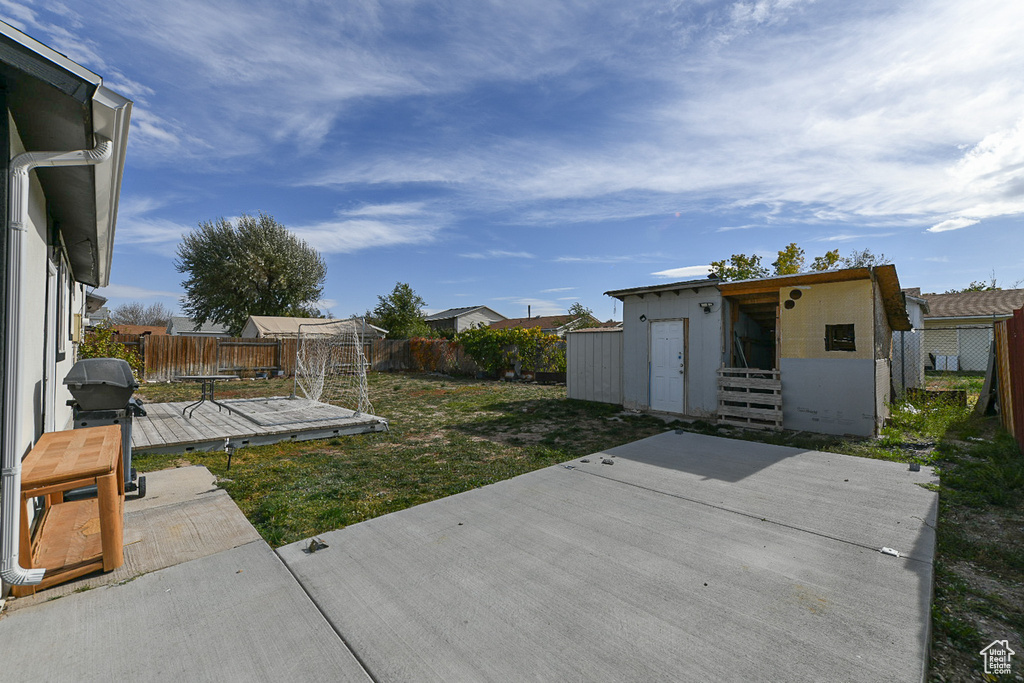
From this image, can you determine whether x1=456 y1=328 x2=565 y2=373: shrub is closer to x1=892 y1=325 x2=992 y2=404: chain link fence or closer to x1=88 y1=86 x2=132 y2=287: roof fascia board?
x1=892 y1=325 x2=992 y2=404: chain link fence

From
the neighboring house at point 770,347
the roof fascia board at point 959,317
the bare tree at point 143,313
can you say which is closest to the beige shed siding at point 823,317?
the neighboring house at point 770,347

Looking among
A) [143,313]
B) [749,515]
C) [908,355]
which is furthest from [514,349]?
[143,313]

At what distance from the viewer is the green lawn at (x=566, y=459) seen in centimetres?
244

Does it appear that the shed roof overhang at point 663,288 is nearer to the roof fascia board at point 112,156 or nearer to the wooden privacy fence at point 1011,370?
the wooden privacy fence at point 1011,370

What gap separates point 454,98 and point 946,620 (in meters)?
10.5

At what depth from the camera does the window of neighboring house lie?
23.2 feet

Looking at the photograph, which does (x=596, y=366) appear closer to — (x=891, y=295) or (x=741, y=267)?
(x=891, y=295)

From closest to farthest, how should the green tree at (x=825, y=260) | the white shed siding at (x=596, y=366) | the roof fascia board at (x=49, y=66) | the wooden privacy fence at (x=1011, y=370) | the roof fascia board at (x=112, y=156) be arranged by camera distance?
the roof fascia board at (x=49, y=66) → the roof fascia board at (x=112, y=156) → the wooden privacy fence at (x=1011, y=370) → the white shed siding at (x=596, y=366) → the green tree at (x=825, y=260)

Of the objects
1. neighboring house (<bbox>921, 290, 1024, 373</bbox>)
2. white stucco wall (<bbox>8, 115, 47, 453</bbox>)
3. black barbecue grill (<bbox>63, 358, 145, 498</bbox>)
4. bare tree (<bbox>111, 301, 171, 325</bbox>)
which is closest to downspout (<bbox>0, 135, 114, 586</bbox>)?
white stucco wall (<bbox>8, 115, 47, 453</bbox>)

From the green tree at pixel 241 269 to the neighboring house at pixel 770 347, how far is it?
80.7ft

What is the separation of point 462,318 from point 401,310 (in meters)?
14.4

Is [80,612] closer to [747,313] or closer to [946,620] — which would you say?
[946,620]

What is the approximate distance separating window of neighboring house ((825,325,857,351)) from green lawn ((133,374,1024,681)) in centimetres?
148

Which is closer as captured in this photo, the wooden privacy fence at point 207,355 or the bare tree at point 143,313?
the wooden privacy fence at point 207,355
